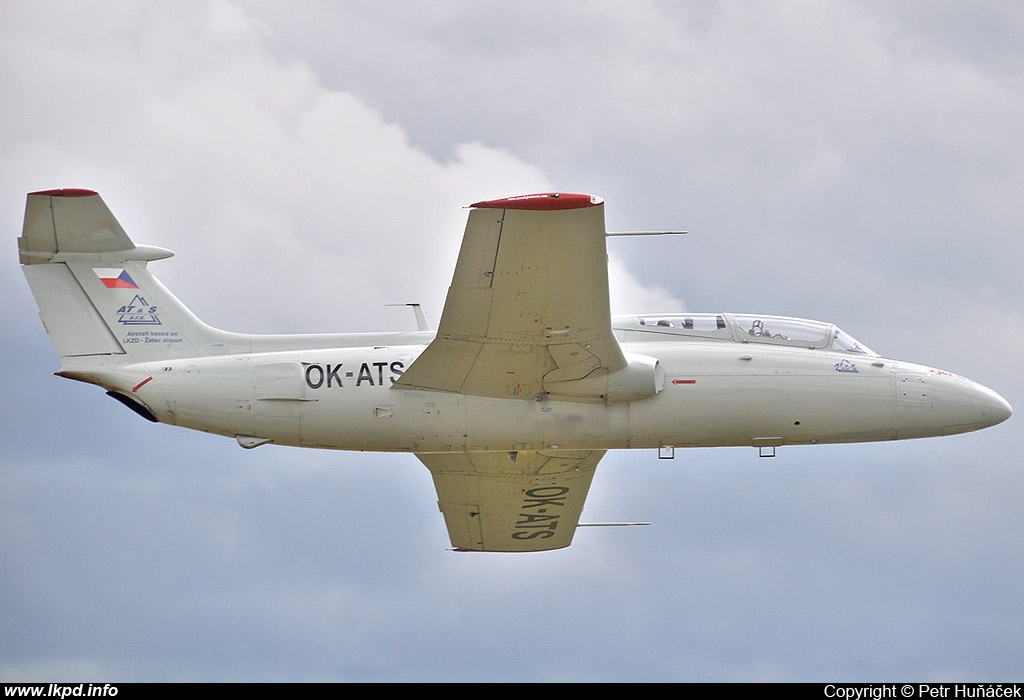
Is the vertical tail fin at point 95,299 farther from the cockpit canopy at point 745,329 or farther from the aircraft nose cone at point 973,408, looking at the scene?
the aircraft nose cone at point 973,408

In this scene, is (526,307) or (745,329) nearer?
(526,307)

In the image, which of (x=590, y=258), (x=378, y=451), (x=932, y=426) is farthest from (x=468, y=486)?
(x=932, y=426)

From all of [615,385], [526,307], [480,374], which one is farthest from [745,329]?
[480,374]

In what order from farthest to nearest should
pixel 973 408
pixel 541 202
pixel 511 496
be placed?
pixel 511 496 < pixel 973 408 < pixel 541 202

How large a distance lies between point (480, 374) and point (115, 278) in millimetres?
6901

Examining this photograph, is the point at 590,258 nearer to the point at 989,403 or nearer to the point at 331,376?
the point at 331,376

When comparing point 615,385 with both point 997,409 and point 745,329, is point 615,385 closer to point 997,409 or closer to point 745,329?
point 745,329

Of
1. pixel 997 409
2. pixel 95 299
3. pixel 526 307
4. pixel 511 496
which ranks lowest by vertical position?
pixel 511 496

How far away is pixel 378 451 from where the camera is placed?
22.1m

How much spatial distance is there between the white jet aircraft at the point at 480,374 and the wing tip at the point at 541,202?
1.97 metres

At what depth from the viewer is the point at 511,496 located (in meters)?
25.2

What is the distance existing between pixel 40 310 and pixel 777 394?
42.8ft

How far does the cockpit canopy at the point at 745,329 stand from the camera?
2283cm

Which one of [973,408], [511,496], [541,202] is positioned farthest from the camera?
[511,496]
